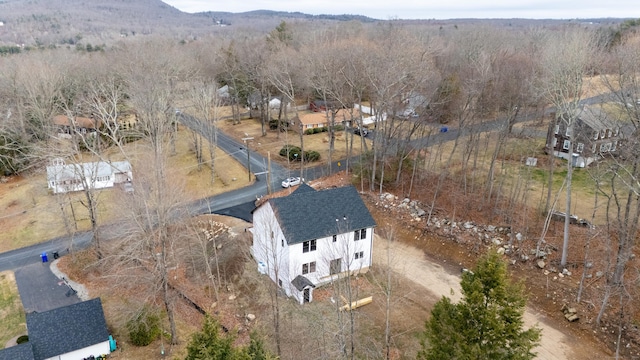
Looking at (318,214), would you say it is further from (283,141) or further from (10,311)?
(283,141)

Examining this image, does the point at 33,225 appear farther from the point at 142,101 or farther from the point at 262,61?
the point at 262,61

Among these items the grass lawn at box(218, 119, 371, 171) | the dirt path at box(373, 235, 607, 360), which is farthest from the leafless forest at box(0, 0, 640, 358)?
the grass lawn at box(218, 119, 371, 171)

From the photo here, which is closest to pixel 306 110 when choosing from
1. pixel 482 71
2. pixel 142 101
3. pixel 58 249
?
pixel 142 101

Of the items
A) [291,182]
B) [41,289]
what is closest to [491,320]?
[41,289]

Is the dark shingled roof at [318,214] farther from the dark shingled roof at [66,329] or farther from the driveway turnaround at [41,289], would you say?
the driveway turnaround at [41,289]

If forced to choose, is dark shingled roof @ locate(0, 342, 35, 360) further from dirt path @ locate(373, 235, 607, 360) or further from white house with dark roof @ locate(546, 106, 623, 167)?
white house with dark roof @ locate(546, 106, 623, 167)

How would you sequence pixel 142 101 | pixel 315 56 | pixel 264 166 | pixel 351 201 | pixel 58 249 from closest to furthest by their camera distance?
1. pixel 351 201
2. pixel 58 249
3. pixel 142 101
4. pixel 264 166
5. pixel 315 56
